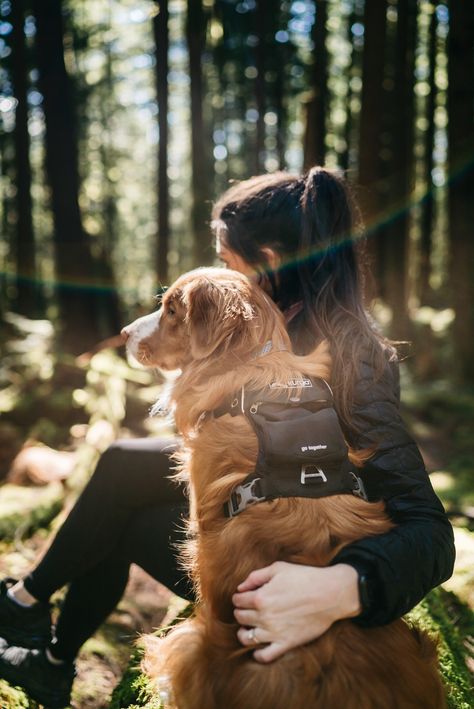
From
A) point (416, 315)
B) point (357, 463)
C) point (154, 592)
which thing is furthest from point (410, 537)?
point (416, 315)

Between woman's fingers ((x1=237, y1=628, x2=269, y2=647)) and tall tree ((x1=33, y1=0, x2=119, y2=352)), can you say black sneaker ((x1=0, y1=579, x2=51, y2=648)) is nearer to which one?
woman's fingers ((x1=237, y1=628, x2=269, y2=647))

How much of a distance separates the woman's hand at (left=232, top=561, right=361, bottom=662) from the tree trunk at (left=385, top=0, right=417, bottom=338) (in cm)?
1288

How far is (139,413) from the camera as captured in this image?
27.4 feet

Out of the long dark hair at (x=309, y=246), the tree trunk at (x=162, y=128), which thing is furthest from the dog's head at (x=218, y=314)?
the tree trunk at (x=162, y=128)

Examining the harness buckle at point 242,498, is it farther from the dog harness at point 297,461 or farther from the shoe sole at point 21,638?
the shoe sole at point 21,638

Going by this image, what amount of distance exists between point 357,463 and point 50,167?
9.23 metres

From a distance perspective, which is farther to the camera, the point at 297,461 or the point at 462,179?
the point at 462,179

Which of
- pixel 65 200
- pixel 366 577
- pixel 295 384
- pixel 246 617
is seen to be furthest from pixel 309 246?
pixel 65 200

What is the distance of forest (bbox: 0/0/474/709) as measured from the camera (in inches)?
197

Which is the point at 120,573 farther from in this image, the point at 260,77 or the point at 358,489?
the point at 260,77

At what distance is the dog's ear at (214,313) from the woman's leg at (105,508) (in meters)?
0.67

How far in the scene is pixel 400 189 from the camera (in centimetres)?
1482

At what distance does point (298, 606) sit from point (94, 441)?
15.0ft

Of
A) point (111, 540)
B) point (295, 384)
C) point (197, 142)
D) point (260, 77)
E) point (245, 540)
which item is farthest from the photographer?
→ point (260, 77)
